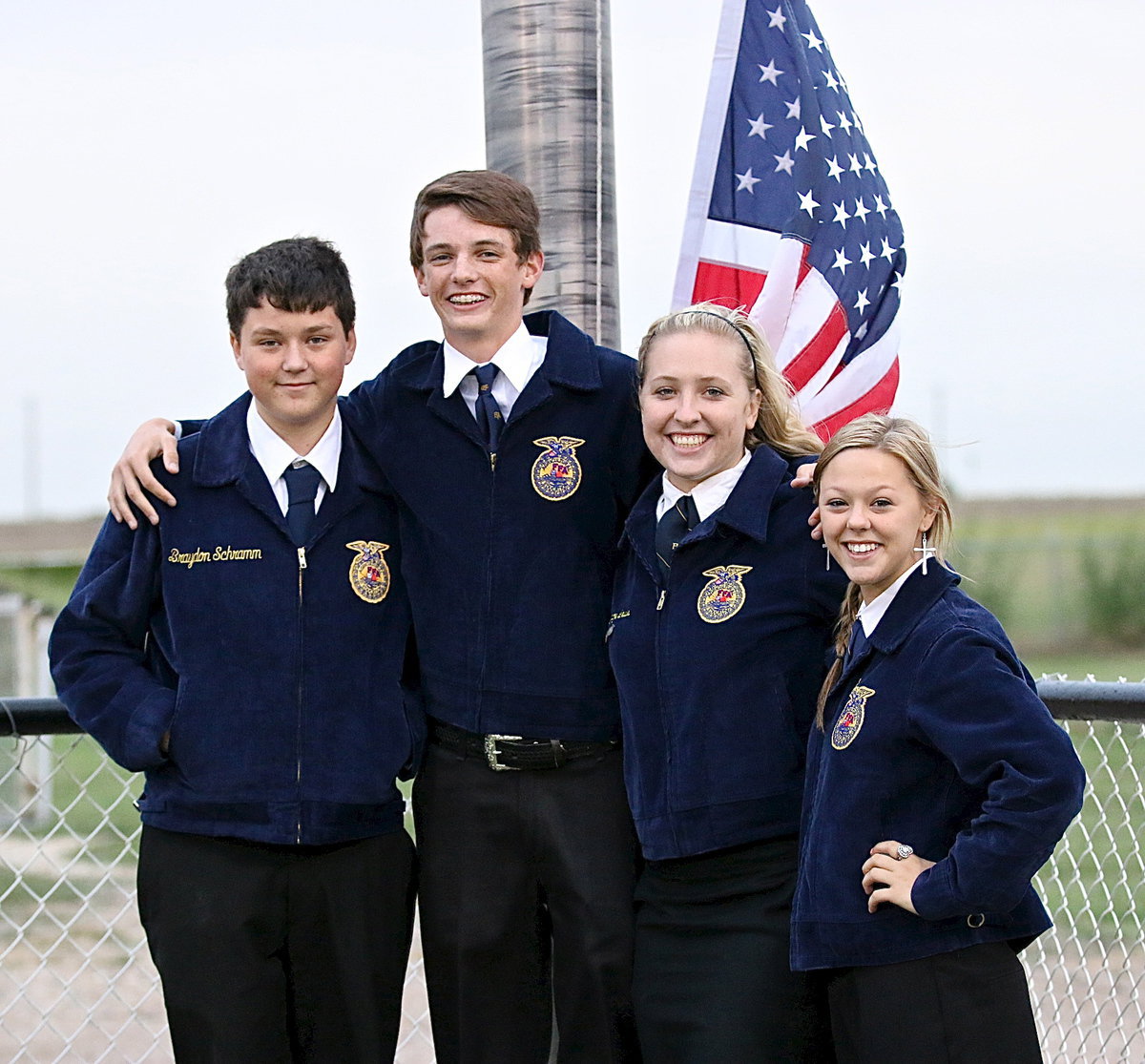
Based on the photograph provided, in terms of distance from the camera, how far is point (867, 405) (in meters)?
3.65

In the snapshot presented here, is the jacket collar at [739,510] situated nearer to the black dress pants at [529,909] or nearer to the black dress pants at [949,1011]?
the black dress pants at [529,909]

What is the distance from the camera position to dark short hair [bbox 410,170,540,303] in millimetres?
2764

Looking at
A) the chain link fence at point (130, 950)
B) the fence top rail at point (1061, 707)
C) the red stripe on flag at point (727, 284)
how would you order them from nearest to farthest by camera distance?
the fence top rail at point (1061, 707)
the chain link fence at point (130, 950)
the red stripe on flag at point (727, 284)

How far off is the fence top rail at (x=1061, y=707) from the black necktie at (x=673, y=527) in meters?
0.73

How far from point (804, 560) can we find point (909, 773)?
1.49 feet

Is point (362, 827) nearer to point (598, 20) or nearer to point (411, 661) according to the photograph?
point (411, 661)

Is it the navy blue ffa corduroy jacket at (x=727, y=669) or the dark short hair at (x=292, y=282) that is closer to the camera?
the navy blue ffa corduroy jacket at (x=727, y=669)

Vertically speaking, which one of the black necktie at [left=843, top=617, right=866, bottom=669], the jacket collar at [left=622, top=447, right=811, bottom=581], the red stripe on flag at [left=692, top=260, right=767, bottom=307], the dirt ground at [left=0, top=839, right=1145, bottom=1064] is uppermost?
the red stripe on flag at [left=692, top=260, right=767, bottom=307]

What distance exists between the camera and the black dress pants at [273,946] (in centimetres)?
265

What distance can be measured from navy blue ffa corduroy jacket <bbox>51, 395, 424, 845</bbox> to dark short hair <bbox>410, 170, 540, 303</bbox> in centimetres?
52

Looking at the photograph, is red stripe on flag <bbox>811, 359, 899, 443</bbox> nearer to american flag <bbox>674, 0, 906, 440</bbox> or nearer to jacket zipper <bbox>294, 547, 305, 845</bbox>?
american flag <bbox>674, 0, 906, 440</bbox>

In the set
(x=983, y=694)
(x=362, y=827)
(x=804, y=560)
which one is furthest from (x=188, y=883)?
(x=983, y=694)

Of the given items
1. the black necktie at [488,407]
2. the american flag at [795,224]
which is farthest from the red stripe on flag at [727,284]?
the black necktie at [488,407]

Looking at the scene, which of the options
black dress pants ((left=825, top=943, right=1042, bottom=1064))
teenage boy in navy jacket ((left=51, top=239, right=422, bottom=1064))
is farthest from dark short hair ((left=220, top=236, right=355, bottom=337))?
black dress pants ((left=825, top=943, right=1042, bottom=1064))
